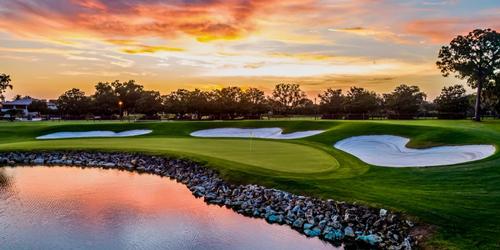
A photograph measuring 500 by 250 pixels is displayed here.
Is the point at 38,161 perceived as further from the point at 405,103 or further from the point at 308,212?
the point at 405,103

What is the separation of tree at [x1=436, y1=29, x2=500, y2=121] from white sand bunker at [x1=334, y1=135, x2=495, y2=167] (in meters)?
30.1

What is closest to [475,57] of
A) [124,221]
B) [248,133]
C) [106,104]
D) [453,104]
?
[453,104]

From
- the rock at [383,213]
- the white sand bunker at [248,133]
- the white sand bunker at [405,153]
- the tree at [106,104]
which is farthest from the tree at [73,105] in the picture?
the rock at [383,213]

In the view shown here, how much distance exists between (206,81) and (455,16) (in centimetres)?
6202

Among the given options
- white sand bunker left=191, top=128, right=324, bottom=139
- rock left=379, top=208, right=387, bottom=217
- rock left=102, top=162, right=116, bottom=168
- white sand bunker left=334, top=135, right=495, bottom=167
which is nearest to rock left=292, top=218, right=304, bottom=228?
rock left=379, top=208, right=387, bottom=217

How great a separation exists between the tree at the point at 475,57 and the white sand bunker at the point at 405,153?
30.1 meters

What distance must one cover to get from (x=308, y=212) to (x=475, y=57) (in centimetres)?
5082

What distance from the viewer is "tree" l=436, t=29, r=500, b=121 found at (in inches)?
2137

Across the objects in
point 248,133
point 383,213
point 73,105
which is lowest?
point 383,213

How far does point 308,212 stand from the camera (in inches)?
633

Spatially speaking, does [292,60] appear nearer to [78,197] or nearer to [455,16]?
[455,16]

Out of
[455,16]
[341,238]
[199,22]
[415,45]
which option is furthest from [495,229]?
[415,45]

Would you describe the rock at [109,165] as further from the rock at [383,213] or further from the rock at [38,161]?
the rock at [383,213]

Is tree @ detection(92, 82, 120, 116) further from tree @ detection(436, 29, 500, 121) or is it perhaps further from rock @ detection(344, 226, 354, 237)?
rock @ detection(344, 226, 354, 237)
